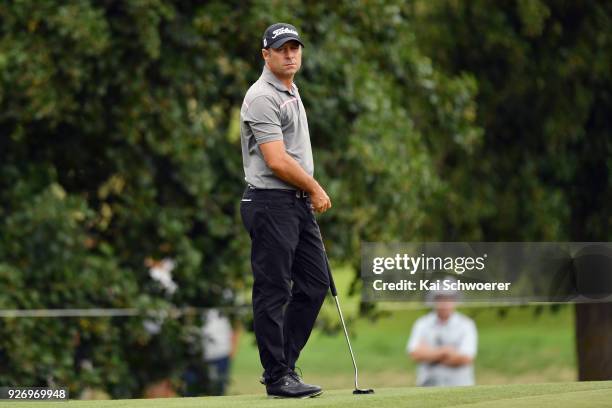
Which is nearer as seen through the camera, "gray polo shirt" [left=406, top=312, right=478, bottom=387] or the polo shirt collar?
the polo shirt collar

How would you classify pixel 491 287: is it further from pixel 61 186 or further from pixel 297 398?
pixel 61 186

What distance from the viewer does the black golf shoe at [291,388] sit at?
766 cm

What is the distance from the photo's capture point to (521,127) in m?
15.4

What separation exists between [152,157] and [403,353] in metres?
14.2

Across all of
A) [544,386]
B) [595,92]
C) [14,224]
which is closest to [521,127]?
[595,92]

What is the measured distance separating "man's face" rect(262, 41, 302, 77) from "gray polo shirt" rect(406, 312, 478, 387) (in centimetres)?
346

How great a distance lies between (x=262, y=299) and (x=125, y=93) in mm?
5411

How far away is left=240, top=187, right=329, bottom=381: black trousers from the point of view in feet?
24.8

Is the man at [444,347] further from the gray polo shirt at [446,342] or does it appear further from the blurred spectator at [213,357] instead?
the blurred spectator at [213,357]

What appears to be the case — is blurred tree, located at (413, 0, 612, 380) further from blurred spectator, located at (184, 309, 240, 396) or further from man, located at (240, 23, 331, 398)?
man, located at (240, 23, 331, 398)

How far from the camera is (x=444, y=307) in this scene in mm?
10680

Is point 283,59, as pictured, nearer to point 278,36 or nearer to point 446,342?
point 278,36

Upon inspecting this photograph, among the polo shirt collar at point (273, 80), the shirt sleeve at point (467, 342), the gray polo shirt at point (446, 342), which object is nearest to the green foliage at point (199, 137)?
the gray polo shirt at point (446, 342)

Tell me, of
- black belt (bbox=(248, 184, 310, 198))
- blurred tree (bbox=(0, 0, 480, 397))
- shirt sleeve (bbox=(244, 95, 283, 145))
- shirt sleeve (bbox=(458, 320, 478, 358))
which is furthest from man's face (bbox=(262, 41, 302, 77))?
blurred tree (bbox=(0, 0, 480, 397))
